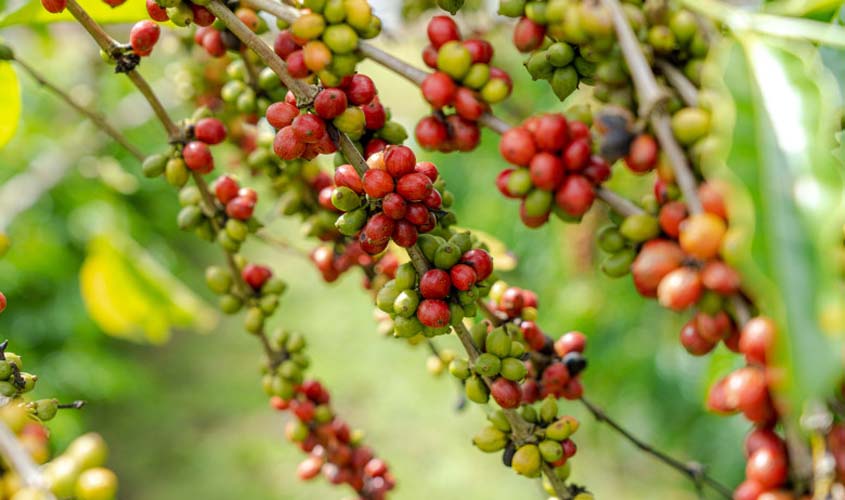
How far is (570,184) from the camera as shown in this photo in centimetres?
49

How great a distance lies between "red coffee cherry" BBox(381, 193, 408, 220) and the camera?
55cm

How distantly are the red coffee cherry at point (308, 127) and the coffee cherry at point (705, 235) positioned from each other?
273mm

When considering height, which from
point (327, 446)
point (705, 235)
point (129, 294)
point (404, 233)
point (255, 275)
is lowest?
point (129, 294)

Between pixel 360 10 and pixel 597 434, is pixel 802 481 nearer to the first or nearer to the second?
pixel 360 10

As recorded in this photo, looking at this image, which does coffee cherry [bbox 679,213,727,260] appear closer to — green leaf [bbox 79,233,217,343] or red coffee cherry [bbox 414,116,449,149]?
red coffee cherry [bbox 414,116,449,149]

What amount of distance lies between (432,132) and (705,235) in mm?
246

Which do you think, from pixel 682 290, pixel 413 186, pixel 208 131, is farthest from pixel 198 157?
pixel 682 290

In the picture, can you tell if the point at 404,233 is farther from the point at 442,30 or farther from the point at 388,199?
the point at 442,30

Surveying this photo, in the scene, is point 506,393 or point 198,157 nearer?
point 506,393

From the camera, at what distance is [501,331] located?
0.62m

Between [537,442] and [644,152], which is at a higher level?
[644,152]

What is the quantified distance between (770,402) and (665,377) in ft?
7.52

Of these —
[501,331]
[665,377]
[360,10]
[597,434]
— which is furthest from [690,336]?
[597,434]

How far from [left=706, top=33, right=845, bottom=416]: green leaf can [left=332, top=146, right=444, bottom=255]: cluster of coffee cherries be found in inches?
8.7
